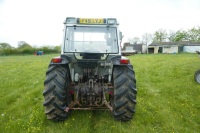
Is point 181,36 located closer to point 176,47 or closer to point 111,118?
point 176,47

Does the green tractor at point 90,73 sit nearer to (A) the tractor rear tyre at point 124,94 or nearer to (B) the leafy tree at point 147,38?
(A) the tractor rear tyre at point 124,94

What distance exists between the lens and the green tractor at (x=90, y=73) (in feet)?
14.4

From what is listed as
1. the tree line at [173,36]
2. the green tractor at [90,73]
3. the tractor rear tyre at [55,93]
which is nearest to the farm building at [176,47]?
the tree line at [173,36]

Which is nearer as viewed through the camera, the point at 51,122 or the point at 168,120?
the point at 51,122

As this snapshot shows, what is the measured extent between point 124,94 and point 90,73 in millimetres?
999

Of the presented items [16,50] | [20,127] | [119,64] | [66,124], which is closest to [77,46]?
[119,64]

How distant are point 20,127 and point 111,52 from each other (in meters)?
2.63

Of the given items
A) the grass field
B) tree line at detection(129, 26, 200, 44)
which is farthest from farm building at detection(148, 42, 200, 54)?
the grass field

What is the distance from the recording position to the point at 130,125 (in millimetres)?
4527

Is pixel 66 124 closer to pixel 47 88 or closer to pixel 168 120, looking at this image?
pixel 47 88

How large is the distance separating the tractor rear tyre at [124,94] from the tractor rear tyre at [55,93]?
1.14 metres

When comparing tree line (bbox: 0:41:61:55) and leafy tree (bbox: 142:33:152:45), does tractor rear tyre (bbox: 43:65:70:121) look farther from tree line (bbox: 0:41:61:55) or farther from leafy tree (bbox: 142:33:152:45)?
leafy tree (bbox: 142:33:152:45)

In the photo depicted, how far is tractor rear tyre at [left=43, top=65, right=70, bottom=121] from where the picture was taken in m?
4.32

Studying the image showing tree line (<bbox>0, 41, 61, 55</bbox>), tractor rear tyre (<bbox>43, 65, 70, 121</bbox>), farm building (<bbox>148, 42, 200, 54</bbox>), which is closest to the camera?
tractor rear tyre (<bbox>43, 65, 70, 121</bbox>)
